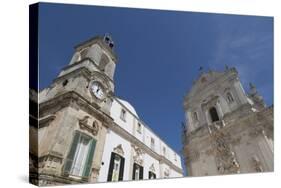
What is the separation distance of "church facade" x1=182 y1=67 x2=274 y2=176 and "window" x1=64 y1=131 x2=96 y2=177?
4.66 m

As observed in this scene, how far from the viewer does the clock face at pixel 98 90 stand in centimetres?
760

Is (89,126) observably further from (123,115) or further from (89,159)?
(123,115)

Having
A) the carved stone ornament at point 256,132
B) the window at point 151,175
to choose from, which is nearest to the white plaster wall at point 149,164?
the window at point 151,175

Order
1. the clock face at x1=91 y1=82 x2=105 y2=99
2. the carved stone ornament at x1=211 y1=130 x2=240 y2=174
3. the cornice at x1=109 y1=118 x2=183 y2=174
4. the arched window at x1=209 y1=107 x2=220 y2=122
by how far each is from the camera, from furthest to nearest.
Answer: the arched window at x1=209 y1=107 x2=220 y2=122, the cornice at x1=109 y1=118 x2=183 y2=174, the carved stone ornament at x1=211 y1=130 x2=240 y2=174, the clock face at x1=91 y1=82 x2=105 y2=99

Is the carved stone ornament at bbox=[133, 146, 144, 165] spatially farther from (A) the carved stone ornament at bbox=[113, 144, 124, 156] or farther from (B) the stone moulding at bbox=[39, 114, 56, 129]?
(B) the stone moulding at bbox=[39, 114, 56, 129]

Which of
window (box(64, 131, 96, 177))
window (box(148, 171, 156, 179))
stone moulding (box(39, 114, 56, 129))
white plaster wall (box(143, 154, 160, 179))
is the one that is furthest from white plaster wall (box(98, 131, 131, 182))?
stone moulding (box(39, 114, 56, 129))

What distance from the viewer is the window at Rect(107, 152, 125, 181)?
668 centimetres

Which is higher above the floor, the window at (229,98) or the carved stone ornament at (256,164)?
the window at (229,98)

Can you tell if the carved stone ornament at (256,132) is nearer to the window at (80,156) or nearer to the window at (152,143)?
the window at (152,143)

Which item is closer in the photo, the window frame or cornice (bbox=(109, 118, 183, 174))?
cornice (bbox=(109, 118, 183, 174))

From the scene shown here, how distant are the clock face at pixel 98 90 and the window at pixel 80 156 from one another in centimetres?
170

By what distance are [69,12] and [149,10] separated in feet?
7.94

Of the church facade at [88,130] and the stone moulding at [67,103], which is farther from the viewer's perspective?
the stone moulding at [67,103]

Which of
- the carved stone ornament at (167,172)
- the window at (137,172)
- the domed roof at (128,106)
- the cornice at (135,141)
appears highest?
the domed roof at (128,106)
